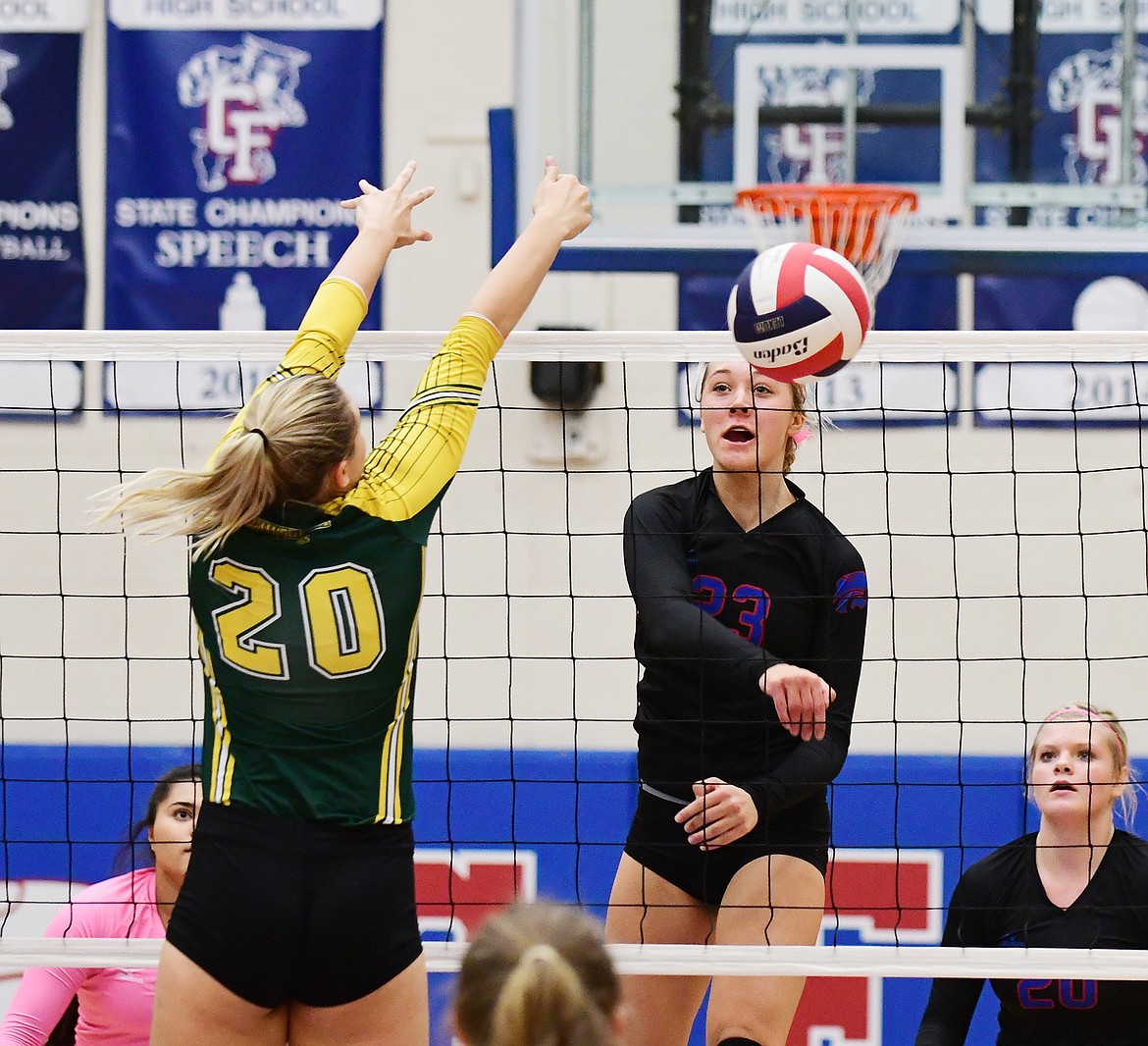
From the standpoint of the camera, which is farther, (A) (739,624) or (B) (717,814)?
(A) (739,624)

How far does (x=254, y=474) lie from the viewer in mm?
2385

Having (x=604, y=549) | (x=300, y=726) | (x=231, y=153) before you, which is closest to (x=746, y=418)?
(x=300, y=726)

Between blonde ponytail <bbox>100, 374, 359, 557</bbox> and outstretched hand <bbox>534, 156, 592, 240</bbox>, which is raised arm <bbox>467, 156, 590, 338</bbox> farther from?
blonde ponytail <bbox>100, 374, 359, 557</bbox>

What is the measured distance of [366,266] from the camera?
2842mm

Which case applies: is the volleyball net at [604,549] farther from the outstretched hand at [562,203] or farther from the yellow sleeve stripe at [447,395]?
the yellow sleeve stripe at [447,395]

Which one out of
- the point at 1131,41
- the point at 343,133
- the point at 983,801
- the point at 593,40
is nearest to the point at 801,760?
the point at 983,801

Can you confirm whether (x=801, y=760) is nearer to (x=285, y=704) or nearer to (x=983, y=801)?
(x=285, y=704)

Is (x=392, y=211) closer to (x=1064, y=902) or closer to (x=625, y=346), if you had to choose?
(x=625, y=346)

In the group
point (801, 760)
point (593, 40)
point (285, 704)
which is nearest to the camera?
point (285, 704)

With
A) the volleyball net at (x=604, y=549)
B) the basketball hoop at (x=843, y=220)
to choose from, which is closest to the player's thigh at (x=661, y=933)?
the basketball hoop at (x=843, y=220)

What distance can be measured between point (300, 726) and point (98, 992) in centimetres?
160

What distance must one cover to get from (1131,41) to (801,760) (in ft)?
13.3

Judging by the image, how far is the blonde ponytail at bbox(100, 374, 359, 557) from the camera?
2400 mm

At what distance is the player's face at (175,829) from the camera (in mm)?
3551
